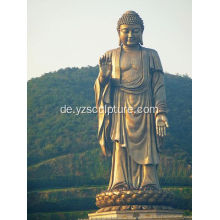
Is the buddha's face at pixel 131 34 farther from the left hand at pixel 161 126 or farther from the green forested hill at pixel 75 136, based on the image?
the green forested hill at pixel 75 136

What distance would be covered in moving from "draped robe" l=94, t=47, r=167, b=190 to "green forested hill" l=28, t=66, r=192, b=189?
3.12 meters

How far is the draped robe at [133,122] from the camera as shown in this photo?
11.2m

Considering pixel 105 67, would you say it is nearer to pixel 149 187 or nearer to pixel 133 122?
pixel 133 122

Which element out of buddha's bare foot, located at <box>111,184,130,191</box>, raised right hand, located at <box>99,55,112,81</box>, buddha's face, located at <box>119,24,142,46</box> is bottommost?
buddha's bare foot, located at <box>111,184,130,191</box>

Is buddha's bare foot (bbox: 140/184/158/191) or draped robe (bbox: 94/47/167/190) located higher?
draped robe (bbox: 94/47/167/190)

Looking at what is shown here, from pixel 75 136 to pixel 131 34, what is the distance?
4161mm

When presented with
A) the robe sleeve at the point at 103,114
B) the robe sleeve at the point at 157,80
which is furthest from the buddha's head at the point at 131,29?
the robe sleeve at the point at 103,114

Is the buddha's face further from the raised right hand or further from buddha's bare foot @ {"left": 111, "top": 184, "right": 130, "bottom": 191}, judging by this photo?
buddha's bare foot @ {"left": 111, "top": 184, "right": 130, "bottom": 191}

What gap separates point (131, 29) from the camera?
37.9 feet

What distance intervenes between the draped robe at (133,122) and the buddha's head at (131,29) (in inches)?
7.7

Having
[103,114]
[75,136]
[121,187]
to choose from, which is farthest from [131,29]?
[75,136]

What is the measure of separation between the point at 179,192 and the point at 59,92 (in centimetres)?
367

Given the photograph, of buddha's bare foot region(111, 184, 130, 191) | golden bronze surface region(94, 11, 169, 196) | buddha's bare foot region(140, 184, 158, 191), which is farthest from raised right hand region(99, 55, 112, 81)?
buddha's bare foot region(140, 184, 158, 191)

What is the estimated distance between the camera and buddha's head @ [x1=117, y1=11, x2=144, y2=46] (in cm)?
1154
